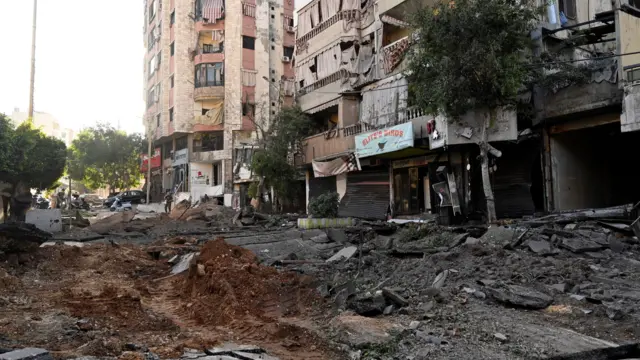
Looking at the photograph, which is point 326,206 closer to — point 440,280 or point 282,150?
point 282,150

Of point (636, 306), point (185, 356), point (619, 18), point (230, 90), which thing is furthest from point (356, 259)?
point (230, 90)

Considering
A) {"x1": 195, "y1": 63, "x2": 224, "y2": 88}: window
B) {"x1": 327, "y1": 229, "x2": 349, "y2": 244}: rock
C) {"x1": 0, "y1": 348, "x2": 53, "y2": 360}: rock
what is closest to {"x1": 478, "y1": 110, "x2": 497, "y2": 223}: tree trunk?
{"x1": 327, "y1": 229, "x2": 349, "y2": 244}: rock

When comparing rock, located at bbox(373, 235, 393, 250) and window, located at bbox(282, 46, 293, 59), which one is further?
window, located at bbox(282, 46, 293, 59)

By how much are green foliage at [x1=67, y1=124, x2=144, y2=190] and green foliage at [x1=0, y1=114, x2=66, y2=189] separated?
3025cm

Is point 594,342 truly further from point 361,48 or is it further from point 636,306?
point 361,48

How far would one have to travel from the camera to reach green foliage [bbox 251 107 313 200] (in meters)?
28.8

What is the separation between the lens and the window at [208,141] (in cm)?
4575

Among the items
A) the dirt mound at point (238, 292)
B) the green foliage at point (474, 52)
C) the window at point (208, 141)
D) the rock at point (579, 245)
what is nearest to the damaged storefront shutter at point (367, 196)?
the green foliage at point (474, 52)

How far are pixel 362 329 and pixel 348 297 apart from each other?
5.37 ft

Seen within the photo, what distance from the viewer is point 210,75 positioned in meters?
45.9

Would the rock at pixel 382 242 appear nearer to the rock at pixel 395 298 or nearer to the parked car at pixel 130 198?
the rock at pixel 395 298

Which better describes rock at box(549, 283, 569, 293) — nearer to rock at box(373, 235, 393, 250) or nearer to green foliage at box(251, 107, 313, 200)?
rock at box(373, 235, 393, 250)

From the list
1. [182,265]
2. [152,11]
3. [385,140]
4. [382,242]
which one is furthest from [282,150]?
[152,11]

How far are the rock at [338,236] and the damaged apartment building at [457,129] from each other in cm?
553
